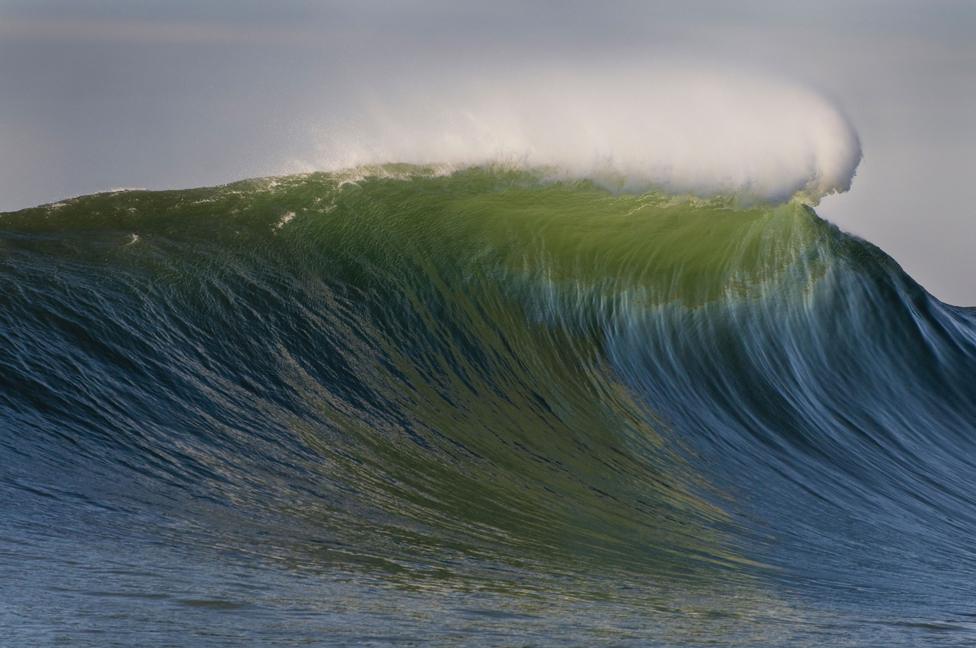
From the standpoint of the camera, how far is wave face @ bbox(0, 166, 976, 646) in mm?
4164

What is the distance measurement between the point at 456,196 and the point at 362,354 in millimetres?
2896

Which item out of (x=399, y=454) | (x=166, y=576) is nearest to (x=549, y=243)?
(x=399, y=454)

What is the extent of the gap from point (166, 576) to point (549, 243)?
627 centimetres

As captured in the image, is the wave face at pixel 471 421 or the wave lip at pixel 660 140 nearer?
the wave face at pixel 471 421

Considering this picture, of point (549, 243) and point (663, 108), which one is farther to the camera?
point (663, 108)

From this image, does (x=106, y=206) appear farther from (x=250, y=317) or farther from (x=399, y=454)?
(x=399, y=454)

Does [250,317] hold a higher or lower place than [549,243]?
lower

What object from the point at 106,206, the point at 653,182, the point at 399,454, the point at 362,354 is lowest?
the point at 399,454

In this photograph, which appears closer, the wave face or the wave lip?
the wave face

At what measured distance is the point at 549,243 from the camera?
9.81 meters

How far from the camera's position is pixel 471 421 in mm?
7074

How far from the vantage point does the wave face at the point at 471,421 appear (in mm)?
4164

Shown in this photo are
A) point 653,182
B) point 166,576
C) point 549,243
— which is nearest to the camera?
point 166,576

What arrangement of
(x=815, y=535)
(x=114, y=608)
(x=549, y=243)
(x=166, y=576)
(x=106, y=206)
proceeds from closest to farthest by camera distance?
1. (x=114, y=608)
2. (x=166, y=576)
3. (x=815, y=535)
4. (x=106, y=206)
5. (x=549, y=243)
